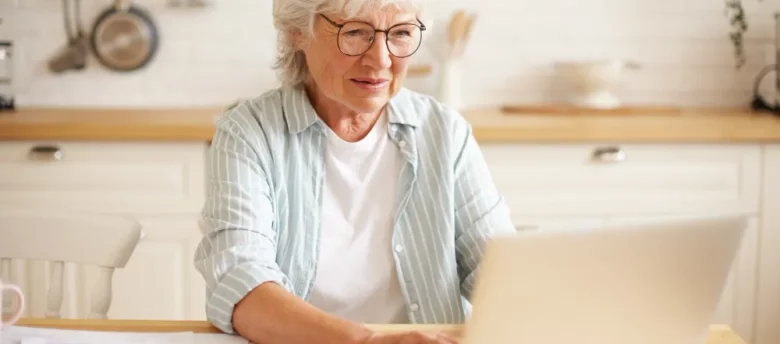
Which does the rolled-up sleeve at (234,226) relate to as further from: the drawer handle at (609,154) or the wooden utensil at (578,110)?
the wooden utensil at (578,110)

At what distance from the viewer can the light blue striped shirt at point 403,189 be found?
150cm

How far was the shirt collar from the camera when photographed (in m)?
1.56

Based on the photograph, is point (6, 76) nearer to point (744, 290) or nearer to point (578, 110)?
point (578, 110)

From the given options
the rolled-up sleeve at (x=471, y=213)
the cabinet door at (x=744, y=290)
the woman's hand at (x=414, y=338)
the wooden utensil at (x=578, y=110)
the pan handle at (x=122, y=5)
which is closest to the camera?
the woman's hand at (x=414, y=338)

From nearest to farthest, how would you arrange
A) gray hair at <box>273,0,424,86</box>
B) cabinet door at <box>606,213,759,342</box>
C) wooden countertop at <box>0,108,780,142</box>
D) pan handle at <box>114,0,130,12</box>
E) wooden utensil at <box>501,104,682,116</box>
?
gray hair at <box>273,0,424,86</box>
wooden countertop at <box>0,108,780,142</box>
cabinet door at <box>606,213,759,342</box>
wooden utensil at <box>501,104,682,116</box>
pan handle at <box>114,0,130,12</box>

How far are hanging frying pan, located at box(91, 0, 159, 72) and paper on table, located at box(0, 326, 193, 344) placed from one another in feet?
6.40

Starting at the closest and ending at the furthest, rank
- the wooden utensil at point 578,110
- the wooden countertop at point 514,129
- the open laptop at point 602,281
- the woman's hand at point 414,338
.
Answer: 1. the open laptop at point 602,281
2. the woman's hand at point 414,338
3. the wooden countertop at point 514,129
4. the wooden utensil at point 578,110

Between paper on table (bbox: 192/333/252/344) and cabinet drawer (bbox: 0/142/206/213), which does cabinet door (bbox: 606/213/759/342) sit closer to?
cabinet drawer (bbox: 0/142/206/213)

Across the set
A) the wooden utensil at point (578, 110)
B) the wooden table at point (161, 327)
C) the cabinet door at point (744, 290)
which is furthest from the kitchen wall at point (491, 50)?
the wooden table at point (161, 327)

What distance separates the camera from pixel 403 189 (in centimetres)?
160

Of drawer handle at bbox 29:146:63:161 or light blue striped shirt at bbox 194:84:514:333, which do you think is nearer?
light blue striped shirt at bbox 194:84:514:333

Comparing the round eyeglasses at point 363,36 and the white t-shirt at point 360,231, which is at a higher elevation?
the round eyeglasses at point 363,36

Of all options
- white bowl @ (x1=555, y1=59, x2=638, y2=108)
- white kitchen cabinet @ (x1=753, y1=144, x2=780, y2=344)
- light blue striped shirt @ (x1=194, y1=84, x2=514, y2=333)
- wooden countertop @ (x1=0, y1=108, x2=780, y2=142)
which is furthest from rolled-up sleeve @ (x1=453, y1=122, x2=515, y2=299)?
white bowl @ (x1=555, y1=59, x2=638, y2=108)

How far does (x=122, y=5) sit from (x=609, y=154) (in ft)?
5.22
